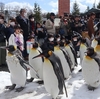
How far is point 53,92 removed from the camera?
338 cm

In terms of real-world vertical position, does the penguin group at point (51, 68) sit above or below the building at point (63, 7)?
below

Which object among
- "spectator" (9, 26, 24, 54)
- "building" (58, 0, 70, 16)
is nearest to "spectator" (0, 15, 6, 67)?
"spectator" (9, 26, 24, 54)

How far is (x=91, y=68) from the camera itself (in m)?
3.66

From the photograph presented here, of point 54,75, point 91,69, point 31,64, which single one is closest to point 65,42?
point 31,64

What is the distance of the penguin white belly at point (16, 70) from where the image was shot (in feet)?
12.6

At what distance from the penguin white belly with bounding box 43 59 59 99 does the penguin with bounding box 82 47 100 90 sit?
25.9 inches

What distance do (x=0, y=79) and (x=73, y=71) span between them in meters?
1.67

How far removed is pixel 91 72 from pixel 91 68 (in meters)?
0.07

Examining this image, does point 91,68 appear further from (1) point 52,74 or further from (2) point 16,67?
(2) point 16,67

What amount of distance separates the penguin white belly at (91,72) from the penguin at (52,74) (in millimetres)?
556

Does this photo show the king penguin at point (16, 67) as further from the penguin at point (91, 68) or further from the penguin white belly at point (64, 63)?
the penguin at point (91, 68)

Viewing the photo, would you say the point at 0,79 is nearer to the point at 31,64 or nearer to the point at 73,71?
the point at 31,64

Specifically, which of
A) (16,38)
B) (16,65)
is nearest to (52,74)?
(16,65)

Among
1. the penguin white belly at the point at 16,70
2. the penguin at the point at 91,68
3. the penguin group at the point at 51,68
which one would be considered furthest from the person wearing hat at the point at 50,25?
the penguin at the point at 91,68
